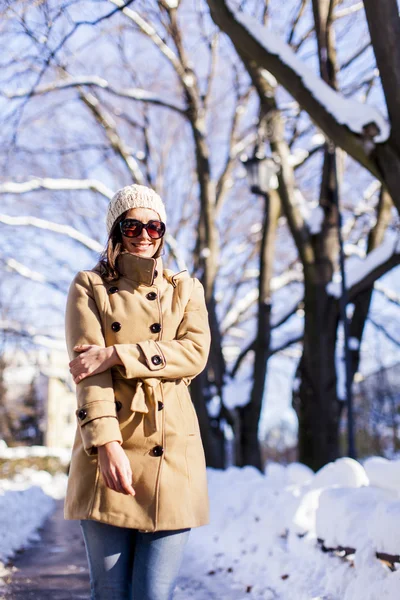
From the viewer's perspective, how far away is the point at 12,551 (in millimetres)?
6938

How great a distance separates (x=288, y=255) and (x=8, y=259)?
9.21 m

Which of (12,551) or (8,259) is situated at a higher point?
(8,259)

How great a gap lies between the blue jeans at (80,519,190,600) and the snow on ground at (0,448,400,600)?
149 centimetres

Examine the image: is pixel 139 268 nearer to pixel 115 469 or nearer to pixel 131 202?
pixel 131 202

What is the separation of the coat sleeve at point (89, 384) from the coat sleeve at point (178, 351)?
92 millimetres

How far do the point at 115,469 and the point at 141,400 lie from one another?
9.8 inches

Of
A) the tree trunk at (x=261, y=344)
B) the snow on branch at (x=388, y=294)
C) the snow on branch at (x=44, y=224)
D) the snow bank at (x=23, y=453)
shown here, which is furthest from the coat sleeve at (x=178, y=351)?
the snow bank at (x=23, y=453)

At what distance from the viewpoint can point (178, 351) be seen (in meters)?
2.48

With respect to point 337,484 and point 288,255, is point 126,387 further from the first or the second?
point 288,255

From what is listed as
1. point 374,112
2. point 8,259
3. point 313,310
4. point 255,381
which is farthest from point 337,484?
point 8,259

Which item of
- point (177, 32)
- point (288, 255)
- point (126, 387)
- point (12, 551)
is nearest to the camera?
point (126, 387)

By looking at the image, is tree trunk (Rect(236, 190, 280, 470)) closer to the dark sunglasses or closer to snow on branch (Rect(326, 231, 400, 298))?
snow on branch (Rect(326, 231, 400, 298))

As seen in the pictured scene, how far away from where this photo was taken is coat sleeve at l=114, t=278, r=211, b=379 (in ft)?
7.74

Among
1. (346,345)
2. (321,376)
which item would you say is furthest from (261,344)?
(346,345)
